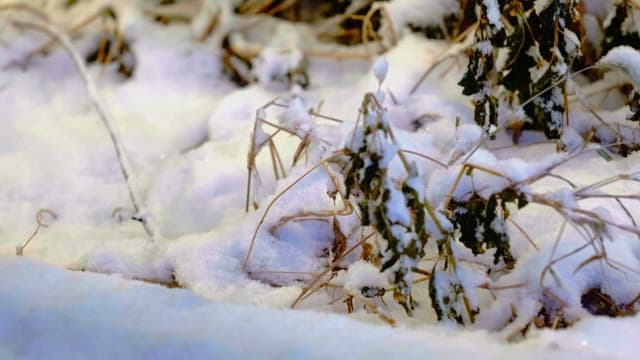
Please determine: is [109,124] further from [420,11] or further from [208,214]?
[420,11]

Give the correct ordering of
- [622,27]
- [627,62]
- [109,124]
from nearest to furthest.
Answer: [627,62] < [622,27] < [109,124]

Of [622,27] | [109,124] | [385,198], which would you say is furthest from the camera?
[109,124]

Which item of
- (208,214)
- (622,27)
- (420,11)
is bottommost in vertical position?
(208,214)

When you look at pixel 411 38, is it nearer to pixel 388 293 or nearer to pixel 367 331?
pixel 388 293

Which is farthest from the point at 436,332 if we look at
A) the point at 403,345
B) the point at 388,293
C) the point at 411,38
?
the point at 411,38

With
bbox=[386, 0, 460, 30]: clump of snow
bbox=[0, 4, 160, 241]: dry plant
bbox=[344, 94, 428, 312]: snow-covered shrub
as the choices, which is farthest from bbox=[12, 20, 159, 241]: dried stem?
bbox=[386, 0, 460, 30]: clump of snow

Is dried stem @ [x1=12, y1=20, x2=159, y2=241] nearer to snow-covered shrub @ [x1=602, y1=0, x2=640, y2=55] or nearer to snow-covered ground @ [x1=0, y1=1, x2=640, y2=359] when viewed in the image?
snow-covered ground @ [x1=0, y1=1, x2=640, y2=359]

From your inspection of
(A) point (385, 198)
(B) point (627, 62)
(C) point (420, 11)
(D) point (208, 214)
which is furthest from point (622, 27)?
(D) point (208, 214)

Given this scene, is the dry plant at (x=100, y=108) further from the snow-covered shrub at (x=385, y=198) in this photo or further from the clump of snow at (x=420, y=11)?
the clump of snow at (x=420, y=11)

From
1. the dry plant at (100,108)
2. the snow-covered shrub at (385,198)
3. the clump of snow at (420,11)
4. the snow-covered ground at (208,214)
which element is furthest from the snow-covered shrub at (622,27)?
the dry plant at (100,108)
